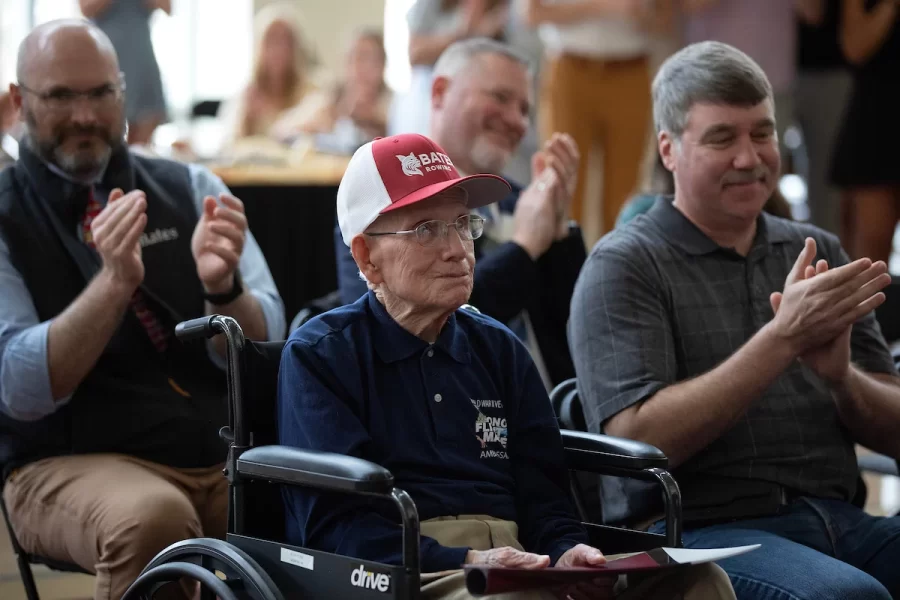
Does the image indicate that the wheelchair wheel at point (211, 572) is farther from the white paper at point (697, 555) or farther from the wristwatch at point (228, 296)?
the wristwatch at point (228, 296)

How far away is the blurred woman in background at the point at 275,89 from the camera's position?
6.65 metres

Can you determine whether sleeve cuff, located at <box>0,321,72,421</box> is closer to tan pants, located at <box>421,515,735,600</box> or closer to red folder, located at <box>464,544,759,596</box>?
tan pants, located at <box>421,515,735,600</box>

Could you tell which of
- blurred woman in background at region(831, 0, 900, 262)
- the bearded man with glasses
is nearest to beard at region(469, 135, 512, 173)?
the bearded man with glasses

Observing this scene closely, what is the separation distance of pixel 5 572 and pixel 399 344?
203 centimetres

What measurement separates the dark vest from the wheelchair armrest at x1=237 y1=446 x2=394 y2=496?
0.70 m

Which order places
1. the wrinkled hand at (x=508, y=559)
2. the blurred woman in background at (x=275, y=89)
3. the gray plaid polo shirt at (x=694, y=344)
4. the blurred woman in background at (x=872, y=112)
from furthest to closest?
1. the blurred woman in background at (x=275, y=89)
2. the blurred woman in background at (x=872, y=112)
3. the gray plaid polo shirt at (x=694, y=344)
4. the wrinkled hand at (x=508, y=559)

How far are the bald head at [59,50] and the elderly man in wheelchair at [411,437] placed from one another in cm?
88

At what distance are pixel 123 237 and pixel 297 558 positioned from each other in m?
0.88

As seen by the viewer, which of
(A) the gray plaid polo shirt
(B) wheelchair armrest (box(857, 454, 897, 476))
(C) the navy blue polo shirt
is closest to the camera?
(C) the navy blue polo shirt

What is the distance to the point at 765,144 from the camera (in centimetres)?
240

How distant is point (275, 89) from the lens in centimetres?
674

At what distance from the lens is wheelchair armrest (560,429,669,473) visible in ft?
6.40

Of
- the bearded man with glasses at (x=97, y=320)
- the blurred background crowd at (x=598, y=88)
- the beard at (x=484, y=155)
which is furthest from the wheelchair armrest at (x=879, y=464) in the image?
the bearded man with glasses at (x=97, y=320)

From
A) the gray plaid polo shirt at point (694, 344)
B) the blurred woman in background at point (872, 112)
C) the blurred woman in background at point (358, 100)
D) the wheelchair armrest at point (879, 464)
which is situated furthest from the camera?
the blurred woman in background at point (358, 100)
